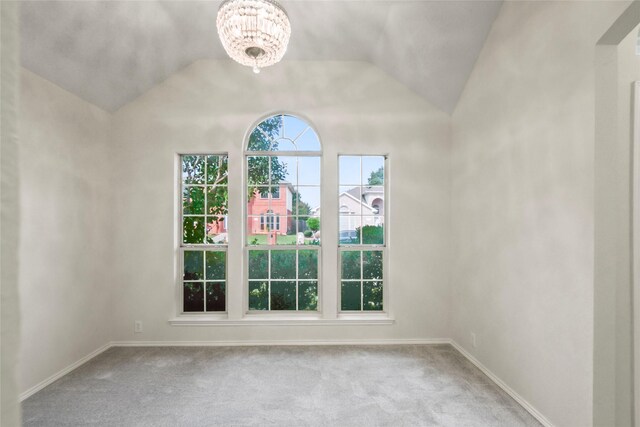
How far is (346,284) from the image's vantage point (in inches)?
140

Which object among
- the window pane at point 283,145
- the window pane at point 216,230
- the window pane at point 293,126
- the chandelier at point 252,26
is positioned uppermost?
the chandelier at point 252,26

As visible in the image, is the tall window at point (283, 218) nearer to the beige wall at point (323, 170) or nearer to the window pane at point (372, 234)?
the beige wall at point (323, 170)

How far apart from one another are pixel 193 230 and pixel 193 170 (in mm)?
693

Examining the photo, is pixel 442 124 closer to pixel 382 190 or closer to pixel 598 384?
pixel 382 190

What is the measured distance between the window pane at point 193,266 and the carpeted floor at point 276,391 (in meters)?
0.79

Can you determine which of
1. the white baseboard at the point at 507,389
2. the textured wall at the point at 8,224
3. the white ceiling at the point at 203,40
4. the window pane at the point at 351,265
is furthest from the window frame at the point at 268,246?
the textured wall at the point at 8,224

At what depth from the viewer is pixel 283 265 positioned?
3.60 m

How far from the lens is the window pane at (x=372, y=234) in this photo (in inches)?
142

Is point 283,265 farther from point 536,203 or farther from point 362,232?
point 536,203

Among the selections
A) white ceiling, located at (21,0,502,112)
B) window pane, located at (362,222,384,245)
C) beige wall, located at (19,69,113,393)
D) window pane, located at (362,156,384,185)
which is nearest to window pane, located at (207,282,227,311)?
beige wall, located at (19,69,113,393)

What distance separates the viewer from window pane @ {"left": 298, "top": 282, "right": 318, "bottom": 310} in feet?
11.8

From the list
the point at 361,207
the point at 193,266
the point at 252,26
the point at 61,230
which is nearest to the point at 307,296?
the point at 361,207

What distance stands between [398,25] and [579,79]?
161 centimetres

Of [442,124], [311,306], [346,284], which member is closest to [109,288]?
[311,306]
